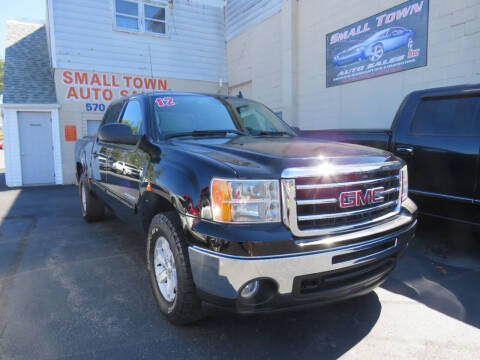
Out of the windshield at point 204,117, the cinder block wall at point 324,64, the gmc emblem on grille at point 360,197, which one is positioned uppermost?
the cinder block wall at point 324,64

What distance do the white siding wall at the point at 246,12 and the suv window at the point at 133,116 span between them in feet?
28.7

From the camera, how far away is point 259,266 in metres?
1.90

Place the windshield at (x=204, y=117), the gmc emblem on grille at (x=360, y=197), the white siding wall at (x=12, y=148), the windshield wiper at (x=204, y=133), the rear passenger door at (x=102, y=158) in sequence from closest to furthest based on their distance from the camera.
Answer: the gmc emblem on grille at (x=360, y=197), the windshield wiper at (x=204, y=133), the windshield at (x=204, y=117), the rear passenger door at (x=102, y=158), the white siding wall at (x=12, y=148)

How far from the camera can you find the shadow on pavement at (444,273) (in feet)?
9.48

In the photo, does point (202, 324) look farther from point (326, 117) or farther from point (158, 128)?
point (326, 117)

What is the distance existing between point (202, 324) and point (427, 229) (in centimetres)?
386

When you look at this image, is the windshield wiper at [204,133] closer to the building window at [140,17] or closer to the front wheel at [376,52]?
the front wheel at [376,52]

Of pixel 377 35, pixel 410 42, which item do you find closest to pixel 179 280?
pixel 410 42

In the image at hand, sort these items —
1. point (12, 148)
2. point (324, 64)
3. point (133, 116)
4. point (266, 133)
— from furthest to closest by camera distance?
point (12, 148)
point (324, 64)
point (133, 116)
point (266, 133)

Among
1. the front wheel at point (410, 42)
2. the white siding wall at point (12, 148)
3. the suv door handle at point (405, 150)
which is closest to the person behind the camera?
the suv door handle at point (405, 150)

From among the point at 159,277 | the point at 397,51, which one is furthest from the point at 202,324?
the point at 397,51

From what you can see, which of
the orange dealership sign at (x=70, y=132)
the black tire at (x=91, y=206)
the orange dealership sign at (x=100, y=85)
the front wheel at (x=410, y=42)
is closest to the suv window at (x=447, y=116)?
the front wheel at (x=410, y=42)

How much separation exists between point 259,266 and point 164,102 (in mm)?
2118

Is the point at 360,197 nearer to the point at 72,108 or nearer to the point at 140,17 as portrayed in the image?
the point at 72,108
